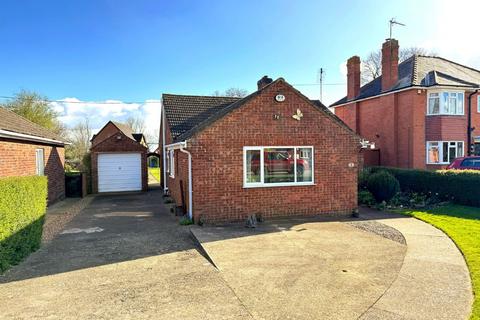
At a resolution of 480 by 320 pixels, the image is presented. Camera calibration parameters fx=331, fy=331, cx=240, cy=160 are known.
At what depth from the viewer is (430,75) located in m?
21.4

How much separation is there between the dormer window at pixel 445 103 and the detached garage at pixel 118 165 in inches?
725

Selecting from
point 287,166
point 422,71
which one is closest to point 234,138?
point 287,166

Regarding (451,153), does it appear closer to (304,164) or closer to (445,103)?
(445,103)

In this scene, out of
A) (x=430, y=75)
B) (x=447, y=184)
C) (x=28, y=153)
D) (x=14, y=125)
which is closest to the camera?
(x=14, y=125)

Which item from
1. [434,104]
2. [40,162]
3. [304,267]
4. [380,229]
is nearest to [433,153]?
[434,104]

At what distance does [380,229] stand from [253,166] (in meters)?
4.17

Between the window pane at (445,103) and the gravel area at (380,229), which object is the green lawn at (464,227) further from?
the window pane at (445,103)

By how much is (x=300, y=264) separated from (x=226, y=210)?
13.9 ft

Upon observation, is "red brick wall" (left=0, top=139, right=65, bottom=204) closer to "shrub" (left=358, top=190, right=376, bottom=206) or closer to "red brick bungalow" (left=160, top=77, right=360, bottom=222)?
"red brick bungalow" (left=160, top=77, right=360, bottom=222)

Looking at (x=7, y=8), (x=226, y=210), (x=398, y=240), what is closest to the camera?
(x=398, y=240)

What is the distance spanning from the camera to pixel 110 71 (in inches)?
837

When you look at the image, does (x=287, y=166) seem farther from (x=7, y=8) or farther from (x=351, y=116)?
(x=351, y=116)

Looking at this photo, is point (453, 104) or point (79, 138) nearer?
point (453, 104)

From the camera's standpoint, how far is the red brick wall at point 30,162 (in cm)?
1095
